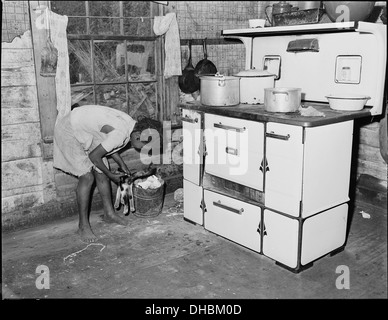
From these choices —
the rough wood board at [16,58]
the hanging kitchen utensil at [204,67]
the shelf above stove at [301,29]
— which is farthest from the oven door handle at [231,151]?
the rough wood board at [16,58]

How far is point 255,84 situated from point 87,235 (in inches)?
83.9

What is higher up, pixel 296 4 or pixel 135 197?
Result: pixel 296 4

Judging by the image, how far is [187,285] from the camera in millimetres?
3125

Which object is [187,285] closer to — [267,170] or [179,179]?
[267,170]

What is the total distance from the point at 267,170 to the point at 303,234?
58 centimetres

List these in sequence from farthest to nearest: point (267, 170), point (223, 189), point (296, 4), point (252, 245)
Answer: point (296, 4) → point (223, 189) → point (252, 245) → point (267, 170)

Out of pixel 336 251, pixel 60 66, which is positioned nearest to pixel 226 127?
pixel 336 251

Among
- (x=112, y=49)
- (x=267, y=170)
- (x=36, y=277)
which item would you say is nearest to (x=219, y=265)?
(x=267, y=170)

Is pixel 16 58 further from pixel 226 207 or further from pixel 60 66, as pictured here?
pixel 226 207

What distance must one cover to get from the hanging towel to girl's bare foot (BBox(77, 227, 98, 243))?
202 centimetres

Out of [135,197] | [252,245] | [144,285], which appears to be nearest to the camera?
[144,285]

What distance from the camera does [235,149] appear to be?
11.8 feet

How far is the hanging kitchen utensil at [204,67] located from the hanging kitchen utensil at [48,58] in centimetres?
170

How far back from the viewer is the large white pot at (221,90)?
3740mm
